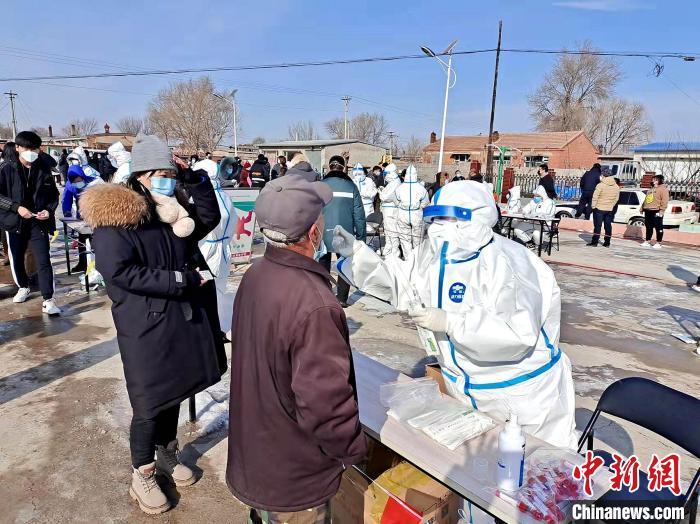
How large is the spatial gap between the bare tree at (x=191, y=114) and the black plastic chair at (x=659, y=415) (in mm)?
51573

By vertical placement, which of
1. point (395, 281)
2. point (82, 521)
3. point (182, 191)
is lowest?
point (82, 521)

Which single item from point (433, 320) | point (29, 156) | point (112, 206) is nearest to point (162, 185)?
point (112, 206)

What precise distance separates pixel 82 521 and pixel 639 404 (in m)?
2.71

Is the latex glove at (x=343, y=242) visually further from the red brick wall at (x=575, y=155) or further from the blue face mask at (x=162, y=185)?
the red brick wall at (x=575, y=155)

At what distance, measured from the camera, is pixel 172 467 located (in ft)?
8.68

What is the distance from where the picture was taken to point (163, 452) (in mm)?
2619

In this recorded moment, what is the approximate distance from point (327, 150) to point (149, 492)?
115 feet

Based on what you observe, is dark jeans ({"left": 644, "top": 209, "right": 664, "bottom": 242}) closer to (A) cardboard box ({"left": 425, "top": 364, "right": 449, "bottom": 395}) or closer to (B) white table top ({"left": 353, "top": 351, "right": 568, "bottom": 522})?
(A) cardboard box ({"left": 425, "top": 364, "right": 449, "bottom": 395})

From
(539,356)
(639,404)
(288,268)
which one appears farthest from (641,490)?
(288,268)

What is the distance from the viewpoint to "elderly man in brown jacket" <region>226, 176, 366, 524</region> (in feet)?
4.65

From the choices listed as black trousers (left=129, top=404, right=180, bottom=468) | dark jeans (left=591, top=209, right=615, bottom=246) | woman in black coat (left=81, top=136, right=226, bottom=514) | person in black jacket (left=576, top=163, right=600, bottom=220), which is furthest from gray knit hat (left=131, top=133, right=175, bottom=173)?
person in black jacket (left=576, top=163, right=600, bottom=220)

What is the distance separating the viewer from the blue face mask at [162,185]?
7.74ft

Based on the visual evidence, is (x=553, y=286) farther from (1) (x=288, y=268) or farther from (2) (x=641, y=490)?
(1) (x=288, y=268)

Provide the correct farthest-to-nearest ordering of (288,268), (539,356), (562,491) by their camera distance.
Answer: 1. (539,356)
2. (562,491)
3. (288,268)
